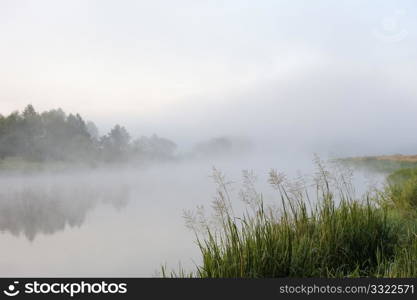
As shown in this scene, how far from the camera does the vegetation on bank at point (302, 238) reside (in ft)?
15.6

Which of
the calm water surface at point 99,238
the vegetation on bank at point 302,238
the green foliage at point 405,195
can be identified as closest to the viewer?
the vegetation on bank at point 302,238

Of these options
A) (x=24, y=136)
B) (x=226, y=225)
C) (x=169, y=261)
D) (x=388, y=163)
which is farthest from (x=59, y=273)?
(x=24, y=136)

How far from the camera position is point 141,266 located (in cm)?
1176

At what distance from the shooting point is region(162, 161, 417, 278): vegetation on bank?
187 inches

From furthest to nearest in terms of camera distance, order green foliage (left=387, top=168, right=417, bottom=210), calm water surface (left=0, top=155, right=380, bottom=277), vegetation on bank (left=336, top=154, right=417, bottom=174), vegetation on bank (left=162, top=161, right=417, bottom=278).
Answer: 1. vegetation on bank (left=336, top=154, right=417, bottom=174)
2. calm water surface (left=0, top=155, right=380, bottom=277)
3. green foliage (left=387, top=168, right=417, bottom=210)
4. vegetation on bank (left=162, top=161, right=417, bottom=278)

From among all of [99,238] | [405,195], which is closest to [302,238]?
[405,195]

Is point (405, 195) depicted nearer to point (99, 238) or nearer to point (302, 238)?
point (302, 238)

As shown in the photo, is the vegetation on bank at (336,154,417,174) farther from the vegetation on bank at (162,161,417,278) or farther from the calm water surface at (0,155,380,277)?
the vegetation on bank at (162,161,417,278)

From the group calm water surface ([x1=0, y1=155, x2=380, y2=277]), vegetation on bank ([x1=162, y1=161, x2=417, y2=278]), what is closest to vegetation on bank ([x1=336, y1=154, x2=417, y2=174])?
calm water surface ([x1=0, y1=155, x2=380, y2=277])

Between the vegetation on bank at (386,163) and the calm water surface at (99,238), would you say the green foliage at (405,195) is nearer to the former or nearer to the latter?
the calm water surface at (99,238)

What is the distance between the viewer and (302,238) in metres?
5.18

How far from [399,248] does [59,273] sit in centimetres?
1105

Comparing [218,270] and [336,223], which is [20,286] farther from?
[336,223]

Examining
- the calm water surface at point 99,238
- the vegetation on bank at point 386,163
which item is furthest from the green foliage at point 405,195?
the vegetation on bank at point 386,163
